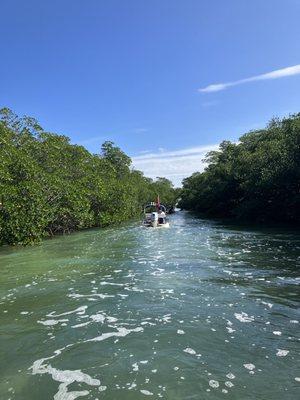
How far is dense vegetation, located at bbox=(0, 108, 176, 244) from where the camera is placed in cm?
2416

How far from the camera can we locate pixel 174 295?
10781mm

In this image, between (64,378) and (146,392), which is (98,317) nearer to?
(64,378)

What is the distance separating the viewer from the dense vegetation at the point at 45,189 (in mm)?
24156

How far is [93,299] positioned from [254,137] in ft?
166

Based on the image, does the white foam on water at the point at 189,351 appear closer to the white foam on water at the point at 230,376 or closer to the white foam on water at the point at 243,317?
the white foam on water at the point at 230,376

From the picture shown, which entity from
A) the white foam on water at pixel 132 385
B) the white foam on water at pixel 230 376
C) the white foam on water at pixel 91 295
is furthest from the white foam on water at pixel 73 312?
the white foam on water at pixel 230 376

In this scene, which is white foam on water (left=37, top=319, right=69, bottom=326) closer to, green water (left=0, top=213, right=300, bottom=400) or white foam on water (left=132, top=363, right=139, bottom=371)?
green water (left=0, top=213, right=300, bottom=400)

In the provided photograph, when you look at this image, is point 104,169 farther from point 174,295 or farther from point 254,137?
point 174,295

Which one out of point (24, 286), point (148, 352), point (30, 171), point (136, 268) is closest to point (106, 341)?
point (148, 352)

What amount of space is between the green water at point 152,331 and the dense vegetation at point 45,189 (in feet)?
29.3

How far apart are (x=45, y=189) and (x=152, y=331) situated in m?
21.9

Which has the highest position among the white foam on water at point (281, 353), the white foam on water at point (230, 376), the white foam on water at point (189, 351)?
the white foam on water at point (189, 351)

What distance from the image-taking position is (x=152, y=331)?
806 centimetres

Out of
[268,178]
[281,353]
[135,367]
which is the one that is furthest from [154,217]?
[135,367]
